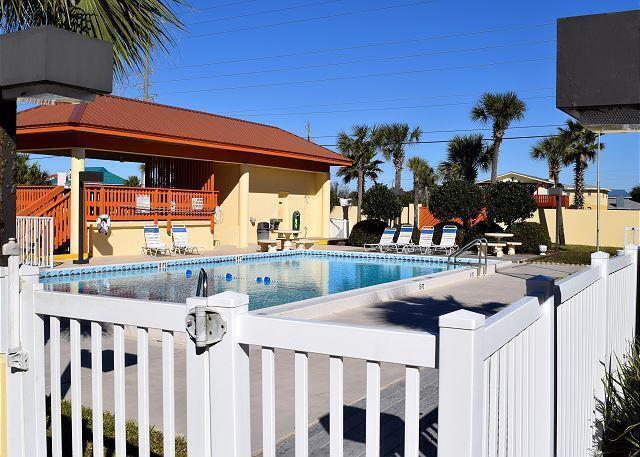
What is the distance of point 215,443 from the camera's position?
243cm

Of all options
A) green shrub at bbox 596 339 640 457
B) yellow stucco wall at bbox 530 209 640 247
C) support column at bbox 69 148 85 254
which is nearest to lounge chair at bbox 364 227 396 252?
support column at bbox 69 148 85 254

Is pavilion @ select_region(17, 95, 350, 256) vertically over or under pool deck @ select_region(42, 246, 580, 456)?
over

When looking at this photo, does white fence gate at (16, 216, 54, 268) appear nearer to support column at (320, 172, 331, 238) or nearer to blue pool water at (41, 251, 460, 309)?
blue pool water at (41, 251, 460, 309)

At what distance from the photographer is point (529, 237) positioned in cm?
2331

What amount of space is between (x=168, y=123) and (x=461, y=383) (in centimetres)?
2196

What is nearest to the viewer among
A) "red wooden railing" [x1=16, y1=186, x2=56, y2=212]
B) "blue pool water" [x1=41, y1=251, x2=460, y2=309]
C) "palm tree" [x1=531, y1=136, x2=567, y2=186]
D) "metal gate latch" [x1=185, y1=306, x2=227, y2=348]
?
"metal gate latch" [x1=185, y1=306, x2=227, y2=348]

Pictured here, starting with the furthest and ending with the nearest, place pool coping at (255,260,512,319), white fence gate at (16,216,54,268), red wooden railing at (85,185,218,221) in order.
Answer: red wooden railing at (85,185,218,221), white fence gate at (16,216,54,268), pool coping at (255,260,512,319)

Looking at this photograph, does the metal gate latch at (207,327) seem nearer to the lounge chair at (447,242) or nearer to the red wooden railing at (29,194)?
the red wooden railing at (29,194)

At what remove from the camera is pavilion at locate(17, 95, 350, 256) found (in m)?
18.7

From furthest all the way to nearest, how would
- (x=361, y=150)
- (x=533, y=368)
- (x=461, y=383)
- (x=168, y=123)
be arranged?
(x=361, y=150) < (x=168, y=123) < (x=533, y=368) < (x=461, y=383)

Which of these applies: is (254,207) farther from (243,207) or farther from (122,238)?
(122,238)

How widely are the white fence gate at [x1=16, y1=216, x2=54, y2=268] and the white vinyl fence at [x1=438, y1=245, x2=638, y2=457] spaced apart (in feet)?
44.8

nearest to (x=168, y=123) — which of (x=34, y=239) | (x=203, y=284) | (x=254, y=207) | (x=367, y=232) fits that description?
(x=254, y=207)

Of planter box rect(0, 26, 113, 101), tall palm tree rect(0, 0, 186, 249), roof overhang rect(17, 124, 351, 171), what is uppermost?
roof overhang rect(17, 124, 351, 171)
